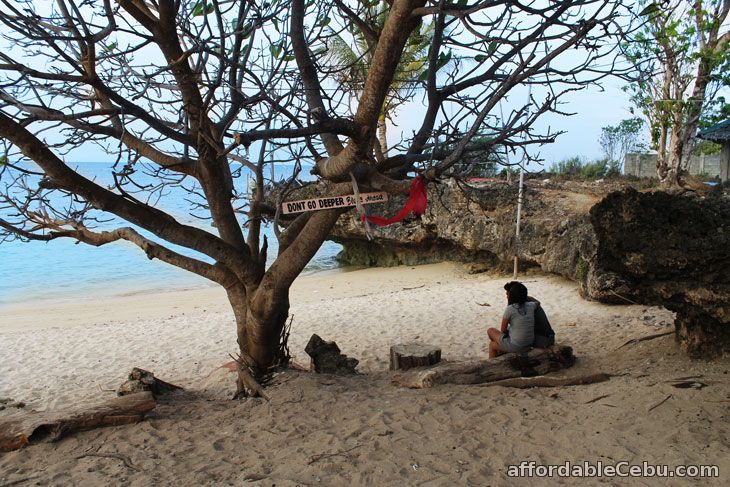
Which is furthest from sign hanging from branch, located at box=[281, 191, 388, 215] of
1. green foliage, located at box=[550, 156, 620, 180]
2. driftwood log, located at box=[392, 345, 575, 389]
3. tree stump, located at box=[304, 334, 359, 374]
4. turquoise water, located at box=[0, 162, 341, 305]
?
green foliage, located at box=[550, 156, 620, 180]

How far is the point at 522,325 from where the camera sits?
5.73m

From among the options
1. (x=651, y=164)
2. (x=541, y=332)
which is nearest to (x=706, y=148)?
(x=651, y=164)

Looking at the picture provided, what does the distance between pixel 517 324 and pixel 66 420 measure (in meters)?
4.23

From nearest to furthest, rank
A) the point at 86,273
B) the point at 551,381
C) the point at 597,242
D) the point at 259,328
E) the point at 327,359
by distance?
the point at 551,381 → the point at 259,328 → the point at 327,359 → the point at 597,242 → the point at 86,273

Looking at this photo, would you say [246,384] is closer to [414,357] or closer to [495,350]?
[414,357]

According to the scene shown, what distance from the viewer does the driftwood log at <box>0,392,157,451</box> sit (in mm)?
3752

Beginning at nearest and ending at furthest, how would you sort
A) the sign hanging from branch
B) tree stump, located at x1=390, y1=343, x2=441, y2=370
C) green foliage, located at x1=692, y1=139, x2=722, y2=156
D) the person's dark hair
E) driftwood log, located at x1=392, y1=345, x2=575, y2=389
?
the sign hanging from branch
driftwood log, located at x1=392, y1=345, x2=575, y2=389
tree stump, located at x1=390, y1=343, x2=441, y2=370
the person's dark hair
green foliage, located at x1=692, y1=139, x2=722, y2=156

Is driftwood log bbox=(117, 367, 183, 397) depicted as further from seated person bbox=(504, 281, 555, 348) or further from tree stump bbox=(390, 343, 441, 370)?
seated person bbox=(504, 281, 555, 348)

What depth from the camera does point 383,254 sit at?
58.6 feet

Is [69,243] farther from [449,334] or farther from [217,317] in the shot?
[449,334]

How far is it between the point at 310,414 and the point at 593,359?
133 inches

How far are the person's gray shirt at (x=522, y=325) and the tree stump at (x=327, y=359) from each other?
182 cm

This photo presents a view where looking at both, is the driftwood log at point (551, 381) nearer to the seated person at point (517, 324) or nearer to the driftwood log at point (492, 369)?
the driftwood log at point (492, 369)

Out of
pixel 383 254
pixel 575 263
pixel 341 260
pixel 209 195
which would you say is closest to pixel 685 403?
pixel 209 195
